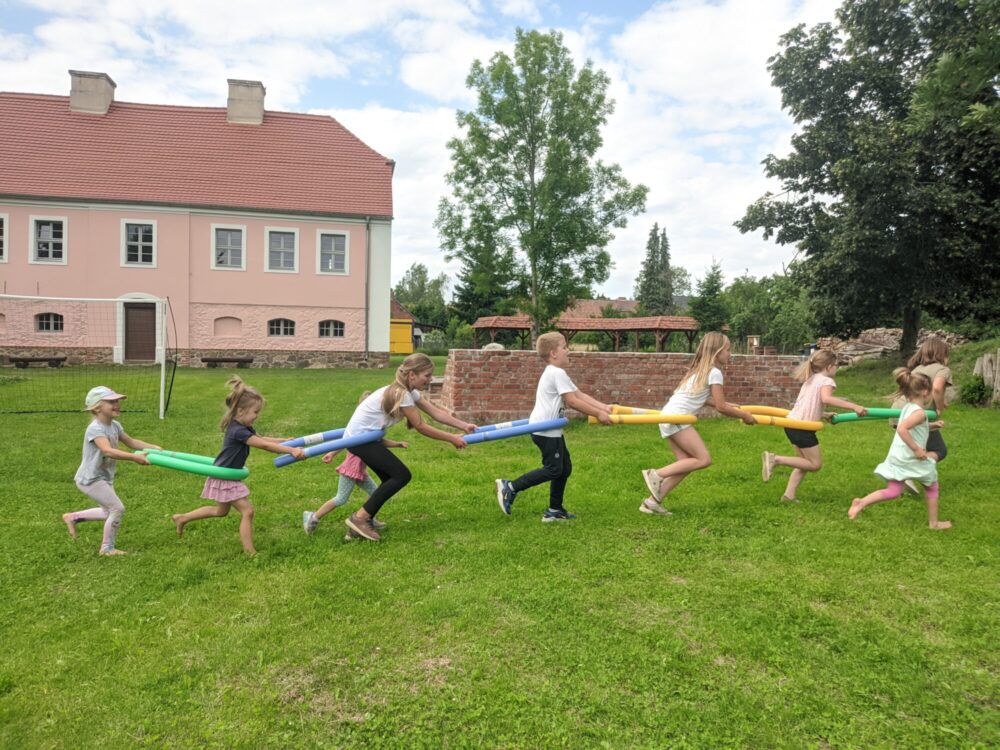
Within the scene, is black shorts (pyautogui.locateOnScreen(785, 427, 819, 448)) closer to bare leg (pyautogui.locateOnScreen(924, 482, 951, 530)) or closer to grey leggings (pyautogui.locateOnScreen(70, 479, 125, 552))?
bare leg (pyautogui.locateOnScreen(924, 482, 951, 530))

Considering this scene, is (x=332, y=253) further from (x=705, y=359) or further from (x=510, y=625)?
(x=510, y=625)

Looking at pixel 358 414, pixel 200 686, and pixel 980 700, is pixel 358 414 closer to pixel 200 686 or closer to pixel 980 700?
pixel 200 686

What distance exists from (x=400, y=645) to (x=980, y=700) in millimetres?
2965

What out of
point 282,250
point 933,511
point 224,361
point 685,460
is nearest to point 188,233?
point 282,250

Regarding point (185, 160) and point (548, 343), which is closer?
point (548, 343)

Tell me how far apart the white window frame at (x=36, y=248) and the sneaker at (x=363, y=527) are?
27184mm

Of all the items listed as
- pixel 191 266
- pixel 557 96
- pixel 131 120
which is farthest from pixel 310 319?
pixel 557 96

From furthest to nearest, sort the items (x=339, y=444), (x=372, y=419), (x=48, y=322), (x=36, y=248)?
(x=48, y=322) < (x=36, y=248) < (x=372, y=419) < (x=339, y=444)

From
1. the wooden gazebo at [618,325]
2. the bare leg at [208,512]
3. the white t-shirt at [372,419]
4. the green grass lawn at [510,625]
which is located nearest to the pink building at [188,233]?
the wooden gazebo at [618,325]

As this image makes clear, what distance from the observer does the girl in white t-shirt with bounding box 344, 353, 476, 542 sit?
552 centimetres

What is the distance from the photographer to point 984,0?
21.5 ft

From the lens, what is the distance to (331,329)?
28922 millimetres

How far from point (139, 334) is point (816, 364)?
27.4m

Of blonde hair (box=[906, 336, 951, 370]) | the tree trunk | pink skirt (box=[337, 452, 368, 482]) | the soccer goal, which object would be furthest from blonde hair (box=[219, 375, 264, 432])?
the tree trunk
